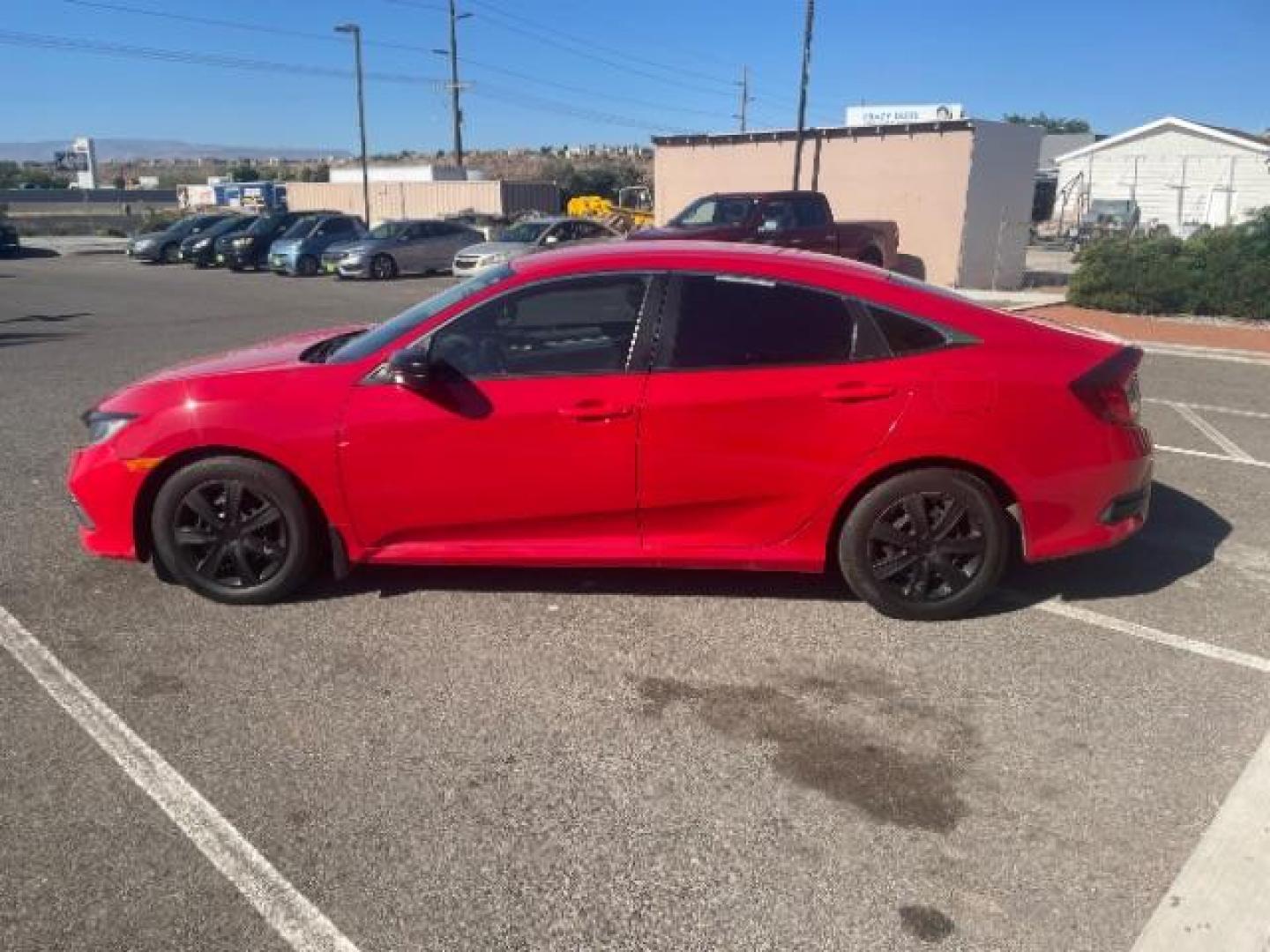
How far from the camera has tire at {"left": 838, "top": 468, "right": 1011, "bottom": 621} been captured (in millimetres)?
4020

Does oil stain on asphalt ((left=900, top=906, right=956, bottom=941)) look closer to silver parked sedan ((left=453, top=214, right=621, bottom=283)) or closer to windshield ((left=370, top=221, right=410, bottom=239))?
silver parked sedan ((left=453, top=214, right=621, bottom=283))

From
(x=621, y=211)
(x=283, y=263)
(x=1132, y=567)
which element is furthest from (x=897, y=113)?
(x=1132, y=567)

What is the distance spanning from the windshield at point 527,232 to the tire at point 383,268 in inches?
142

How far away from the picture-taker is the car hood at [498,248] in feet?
67.2

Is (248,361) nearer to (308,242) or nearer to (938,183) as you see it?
(938,183)

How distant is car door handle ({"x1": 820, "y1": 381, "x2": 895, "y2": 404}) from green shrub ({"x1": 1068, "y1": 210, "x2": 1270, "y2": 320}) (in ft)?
44.0

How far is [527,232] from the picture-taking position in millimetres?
21219

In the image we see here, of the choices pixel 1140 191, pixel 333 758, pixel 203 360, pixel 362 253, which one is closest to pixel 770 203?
pixel 362 253

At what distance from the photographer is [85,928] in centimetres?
243

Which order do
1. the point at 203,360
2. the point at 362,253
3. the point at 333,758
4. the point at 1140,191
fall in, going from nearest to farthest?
the point at 333,758, the point at 203,360, the point at 362,253, the point at 1140,191

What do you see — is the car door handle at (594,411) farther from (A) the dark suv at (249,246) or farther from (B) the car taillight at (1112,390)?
(A) the dark suv at (249,246)

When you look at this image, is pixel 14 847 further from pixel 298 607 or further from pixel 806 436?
pixel 806 436

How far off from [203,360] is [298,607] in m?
1.34

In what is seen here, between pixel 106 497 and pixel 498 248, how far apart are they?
57.4 ft
